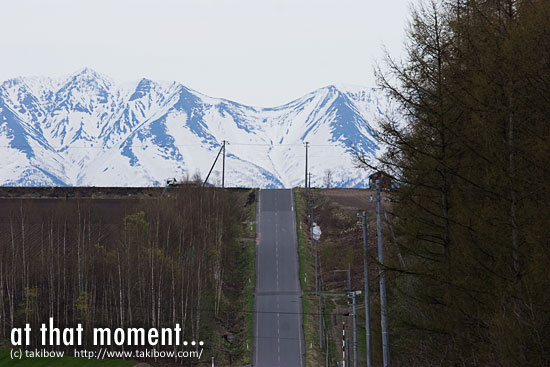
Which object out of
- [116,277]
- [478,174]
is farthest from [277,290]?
[478,174]

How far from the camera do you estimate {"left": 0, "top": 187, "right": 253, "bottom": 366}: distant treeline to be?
61.2 meters

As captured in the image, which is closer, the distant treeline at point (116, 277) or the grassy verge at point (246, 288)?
the distant treeline at point (116, 277)

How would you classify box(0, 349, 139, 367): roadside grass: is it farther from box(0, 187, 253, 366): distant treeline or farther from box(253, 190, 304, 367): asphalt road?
box(253, 190, 304, 367): asphalt road

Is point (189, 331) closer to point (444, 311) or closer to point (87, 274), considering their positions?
point (87, 274)

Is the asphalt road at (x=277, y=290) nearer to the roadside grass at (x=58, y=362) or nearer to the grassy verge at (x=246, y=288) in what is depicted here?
the grassy verge at (x=246, y=288)

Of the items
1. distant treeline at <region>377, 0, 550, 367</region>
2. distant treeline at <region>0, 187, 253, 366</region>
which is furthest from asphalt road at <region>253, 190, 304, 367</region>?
distant treeline at <region>377, 0, 550, 367</region>

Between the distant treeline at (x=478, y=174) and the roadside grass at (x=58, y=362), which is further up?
the distant treeline at (x=478, y=174)

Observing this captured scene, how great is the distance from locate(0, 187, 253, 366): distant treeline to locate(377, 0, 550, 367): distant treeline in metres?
40.8

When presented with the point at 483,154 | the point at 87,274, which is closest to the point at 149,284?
the point at 87,274

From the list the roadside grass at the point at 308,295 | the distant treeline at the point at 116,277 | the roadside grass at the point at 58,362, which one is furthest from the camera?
the roadside grass at the point at 308,295

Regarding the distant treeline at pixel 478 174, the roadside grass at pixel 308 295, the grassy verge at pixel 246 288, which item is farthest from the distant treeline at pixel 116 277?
the distant treeline at pixel 478 174

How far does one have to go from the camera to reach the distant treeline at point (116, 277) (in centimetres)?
6119

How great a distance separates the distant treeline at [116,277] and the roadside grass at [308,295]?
7161 millimetres

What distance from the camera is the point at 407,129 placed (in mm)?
22172
